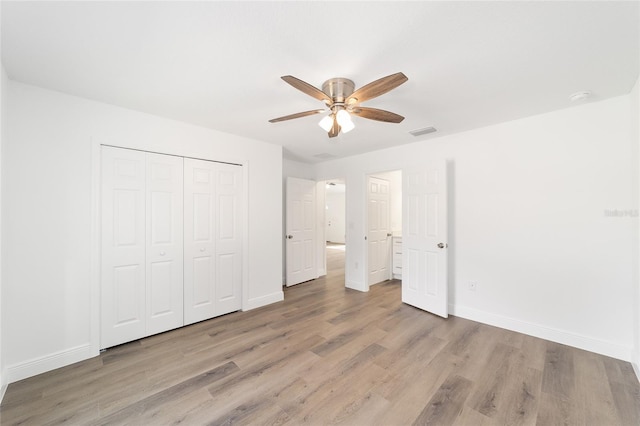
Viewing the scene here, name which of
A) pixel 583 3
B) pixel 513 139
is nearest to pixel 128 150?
pixel 583 3

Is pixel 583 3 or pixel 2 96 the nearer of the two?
pixel 583 3

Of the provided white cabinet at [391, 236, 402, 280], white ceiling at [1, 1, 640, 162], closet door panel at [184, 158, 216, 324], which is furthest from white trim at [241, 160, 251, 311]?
white cabinet at [391, 236, 402, 280]

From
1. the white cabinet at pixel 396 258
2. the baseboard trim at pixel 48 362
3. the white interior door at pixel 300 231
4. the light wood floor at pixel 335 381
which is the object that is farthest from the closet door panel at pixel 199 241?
the white cabinet at pixel 396 258

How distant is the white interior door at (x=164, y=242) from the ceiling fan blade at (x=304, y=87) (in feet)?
6.75

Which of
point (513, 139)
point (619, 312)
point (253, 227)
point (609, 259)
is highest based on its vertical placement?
point (513, 139)

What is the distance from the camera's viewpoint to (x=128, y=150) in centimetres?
273

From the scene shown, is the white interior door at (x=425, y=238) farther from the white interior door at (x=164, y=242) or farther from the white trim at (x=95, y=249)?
the white trim at (x=95, y=249)

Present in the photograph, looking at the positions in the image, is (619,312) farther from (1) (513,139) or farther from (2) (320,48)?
(2) (320,48)

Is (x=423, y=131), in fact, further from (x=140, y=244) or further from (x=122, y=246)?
(x=122, y=246)

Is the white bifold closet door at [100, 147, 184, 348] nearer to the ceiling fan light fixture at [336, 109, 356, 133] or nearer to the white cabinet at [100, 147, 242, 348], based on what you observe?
the white cabinet at [100, 147, 242, 348]

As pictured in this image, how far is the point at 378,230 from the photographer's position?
5.03 m

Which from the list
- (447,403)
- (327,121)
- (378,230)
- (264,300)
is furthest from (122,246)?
(378,230)

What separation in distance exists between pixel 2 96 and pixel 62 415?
7.80 feet

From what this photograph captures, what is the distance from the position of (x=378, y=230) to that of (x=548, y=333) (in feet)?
9.14
